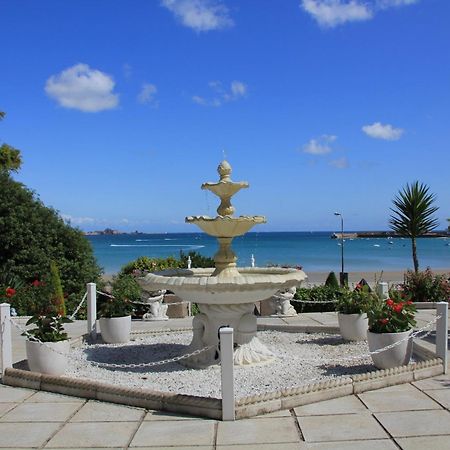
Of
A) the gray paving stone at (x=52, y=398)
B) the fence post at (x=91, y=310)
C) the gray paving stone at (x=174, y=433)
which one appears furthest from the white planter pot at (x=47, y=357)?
the fence post at (x=91, y=310)

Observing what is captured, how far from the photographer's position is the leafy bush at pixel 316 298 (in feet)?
50.7

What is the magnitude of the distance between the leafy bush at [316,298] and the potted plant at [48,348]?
8.57 m

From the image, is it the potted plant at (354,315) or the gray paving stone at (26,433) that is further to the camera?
the potted plant at (354,315)

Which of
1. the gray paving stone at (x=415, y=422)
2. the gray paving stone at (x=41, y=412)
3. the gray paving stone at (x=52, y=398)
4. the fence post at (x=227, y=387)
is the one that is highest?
the fence post at (x=227, y=387)

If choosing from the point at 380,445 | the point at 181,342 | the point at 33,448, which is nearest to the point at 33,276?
the point at 181,342

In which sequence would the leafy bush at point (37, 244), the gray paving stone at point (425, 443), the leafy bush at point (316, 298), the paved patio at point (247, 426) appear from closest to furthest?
1. the gray paving stone at point (425, 443)
2. the paved patio at point (247, 426)
3. the leafy bush at point (316, 298)
4. the leafy bush at point (37, 244)

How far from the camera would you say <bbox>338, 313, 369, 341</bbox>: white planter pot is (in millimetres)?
10281

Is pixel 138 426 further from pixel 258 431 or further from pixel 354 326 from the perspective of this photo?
pixel 354 326

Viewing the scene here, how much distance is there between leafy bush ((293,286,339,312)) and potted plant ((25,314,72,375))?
8571 mm

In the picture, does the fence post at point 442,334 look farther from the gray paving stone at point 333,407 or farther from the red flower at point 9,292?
the red flower at point 9,292

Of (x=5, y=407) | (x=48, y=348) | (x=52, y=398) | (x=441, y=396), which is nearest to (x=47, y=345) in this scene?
(x=48, y=348)

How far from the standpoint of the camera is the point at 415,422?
5.85m

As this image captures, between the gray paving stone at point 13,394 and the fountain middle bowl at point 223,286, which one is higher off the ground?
the fountain middle bowl at point 223,286

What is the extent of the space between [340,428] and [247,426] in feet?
3.07
